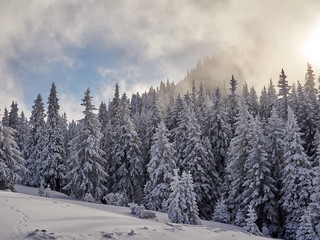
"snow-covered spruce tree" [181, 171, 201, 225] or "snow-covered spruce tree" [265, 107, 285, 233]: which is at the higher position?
"snow-covered spruce tree" [265, 107, 285, 233]

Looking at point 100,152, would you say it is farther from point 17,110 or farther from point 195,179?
point 17,110

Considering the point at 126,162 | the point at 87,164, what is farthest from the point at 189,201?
the point at 126,162

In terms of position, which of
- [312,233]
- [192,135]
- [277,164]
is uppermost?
[192,135]

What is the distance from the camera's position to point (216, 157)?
4712 centimetres

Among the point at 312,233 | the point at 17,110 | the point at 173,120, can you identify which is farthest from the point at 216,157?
the point at 17,110

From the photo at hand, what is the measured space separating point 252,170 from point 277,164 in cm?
416

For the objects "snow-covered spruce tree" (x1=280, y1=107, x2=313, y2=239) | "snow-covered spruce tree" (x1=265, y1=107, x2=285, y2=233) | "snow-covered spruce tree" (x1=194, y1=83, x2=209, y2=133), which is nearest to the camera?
"snow-covered spruce tree" (x1=280, y1=107, x2=313, y2=239)

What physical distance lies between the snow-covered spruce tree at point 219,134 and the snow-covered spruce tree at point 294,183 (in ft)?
46.0

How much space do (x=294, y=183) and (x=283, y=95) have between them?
31.7m

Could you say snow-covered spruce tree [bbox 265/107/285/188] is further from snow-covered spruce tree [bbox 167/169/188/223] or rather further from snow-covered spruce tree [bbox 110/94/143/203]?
snow-covered spruce tree [bbox 110/94/143/203]

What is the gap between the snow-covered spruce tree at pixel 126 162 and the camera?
4319 cm

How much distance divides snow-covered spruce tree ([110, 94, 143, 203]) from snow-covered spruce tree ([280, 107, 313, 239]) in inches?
772

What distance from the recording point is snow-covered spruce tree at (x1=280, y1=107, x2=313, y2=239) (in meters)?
30.9

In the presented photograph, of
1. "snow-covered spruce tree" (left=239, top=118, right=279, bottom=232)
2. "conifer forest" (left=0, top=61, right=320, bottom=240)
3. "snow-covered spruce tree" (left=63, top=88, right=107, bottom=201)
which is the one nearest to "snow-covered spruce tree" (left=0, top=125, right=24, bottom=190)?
"conifer forest" (left=0, top=61, right=320, bottom=240)
